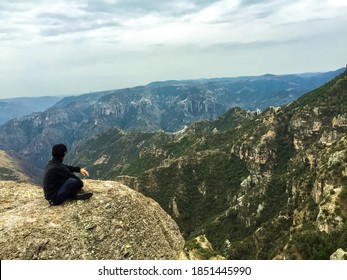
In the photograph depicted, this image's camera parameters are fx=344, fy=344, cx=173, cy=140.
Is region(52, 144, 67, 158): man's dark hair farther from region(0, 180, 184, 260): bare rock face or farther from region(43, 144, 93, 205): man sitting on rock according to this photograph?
region(0, 180, 184, 260): bare rock face

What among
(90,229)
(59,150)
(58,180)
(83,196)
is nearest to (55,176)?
(58,180)

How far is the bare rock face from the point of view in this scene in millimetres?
24891

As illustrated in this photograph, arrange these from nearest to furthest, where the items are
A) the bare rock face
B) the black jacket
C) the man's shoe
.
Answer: the bare rock face, the black jacket, the man's shoe

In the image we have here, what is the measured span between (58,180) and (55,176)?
41 centimetres

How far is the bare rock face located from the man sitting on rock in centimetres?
104

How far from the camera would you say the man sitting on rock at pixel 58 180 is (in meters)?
26.3

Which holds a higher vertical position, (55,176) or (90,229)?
(55,176)

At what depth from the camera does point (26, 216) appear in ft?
88.6

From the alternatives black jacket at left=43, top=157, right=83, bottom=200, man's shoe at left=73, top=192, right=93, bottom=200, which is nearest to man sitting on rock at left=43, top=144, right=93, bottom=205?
black jacket at left=43, top=157, right=83, bottom=200

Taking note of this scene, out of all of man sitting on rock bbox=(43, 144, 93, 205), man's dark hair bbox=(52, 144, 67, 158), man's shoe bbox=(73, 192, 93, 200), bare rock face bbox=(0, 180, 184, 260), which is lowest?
bare rock face bbox=(0, 180, 184, 260)

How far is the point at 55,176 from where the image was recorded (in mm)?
26391

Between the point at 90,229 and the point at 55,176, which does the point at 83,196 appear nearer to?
the point at 90,229

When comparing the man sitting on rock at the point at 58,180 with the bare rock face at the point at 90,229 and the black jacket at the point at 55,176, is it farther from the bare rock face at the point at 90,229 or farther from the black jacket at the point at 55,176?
the bare rock face at the point at 90,229
